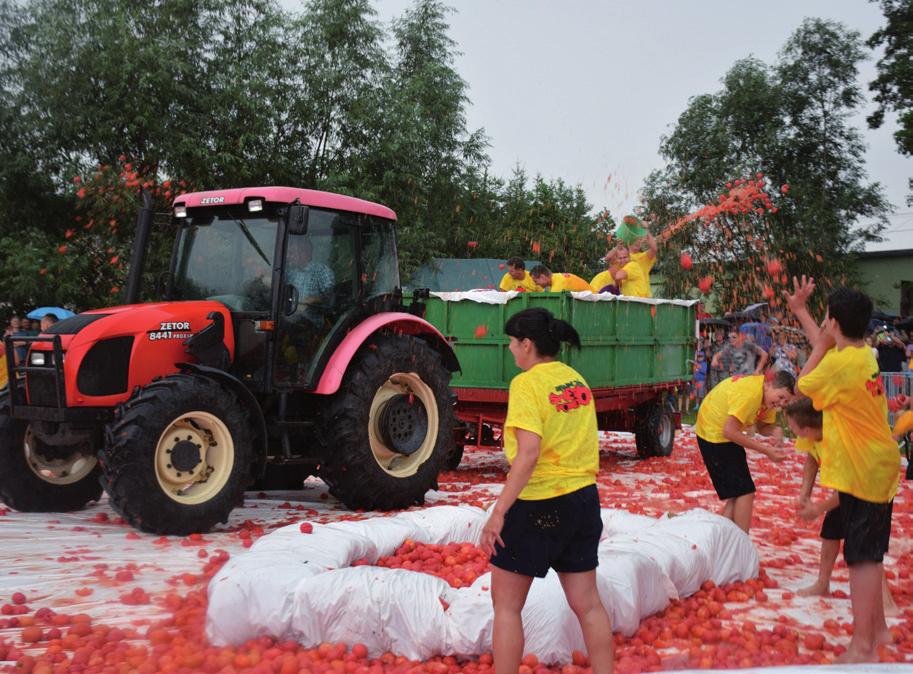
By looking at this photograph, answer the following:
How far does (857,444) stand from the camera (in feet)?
14.5

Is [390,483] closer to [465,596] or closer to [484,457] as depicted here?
[465,596]

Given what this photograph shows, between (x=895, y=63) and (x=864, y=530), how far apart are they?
2571 cm

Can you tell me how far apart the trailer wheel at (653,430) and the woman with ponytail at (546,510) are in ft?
28.0

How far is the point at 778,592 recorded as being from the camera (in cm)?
547

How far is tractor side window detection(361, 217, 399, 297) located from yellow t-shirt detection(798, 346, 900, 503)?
4391mm

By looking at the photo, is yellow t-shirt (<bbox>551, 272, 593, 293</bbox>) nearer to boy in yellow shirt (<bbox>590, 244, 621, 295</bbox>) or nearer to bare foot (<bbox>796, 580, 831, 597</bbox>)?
boy in yellow shirt (<bbox>590, 244, 621, 295</bbox>)

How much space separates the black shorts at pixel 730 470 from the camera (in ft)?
20.7

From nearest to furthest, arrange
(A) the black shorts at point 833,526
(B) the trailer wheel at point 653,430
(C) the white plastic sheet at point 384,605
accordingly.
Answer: (C) the white plastic sheet at point 384,605, (A) the black shorts at point 833,526, (B) the trailer wheel at point 653,430

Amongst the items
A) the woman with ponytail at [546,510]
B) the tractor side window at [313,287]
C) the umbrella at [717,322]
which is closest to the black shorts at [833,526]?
the woman with ponytail at [546,510]

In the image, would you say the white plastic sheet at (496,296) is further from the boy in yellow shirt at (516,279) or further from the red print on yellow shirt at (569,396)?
the red print on yellow shirt at (569,396)

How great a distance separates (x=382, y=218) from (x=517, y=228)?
29954 millimetres

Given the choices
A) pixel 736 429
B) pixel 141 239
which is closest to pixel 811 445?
pixel 736 429

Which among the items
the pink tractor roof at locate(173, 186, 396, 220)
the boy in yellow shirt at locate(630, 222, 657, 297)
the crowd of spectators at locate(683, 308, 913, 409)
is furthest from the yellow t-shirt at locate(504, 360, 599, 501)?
the crowd of spectators at locate(683, 308, 913, 409)

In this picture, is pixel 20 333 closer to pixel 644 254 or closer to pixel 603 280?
pixel 603 280
